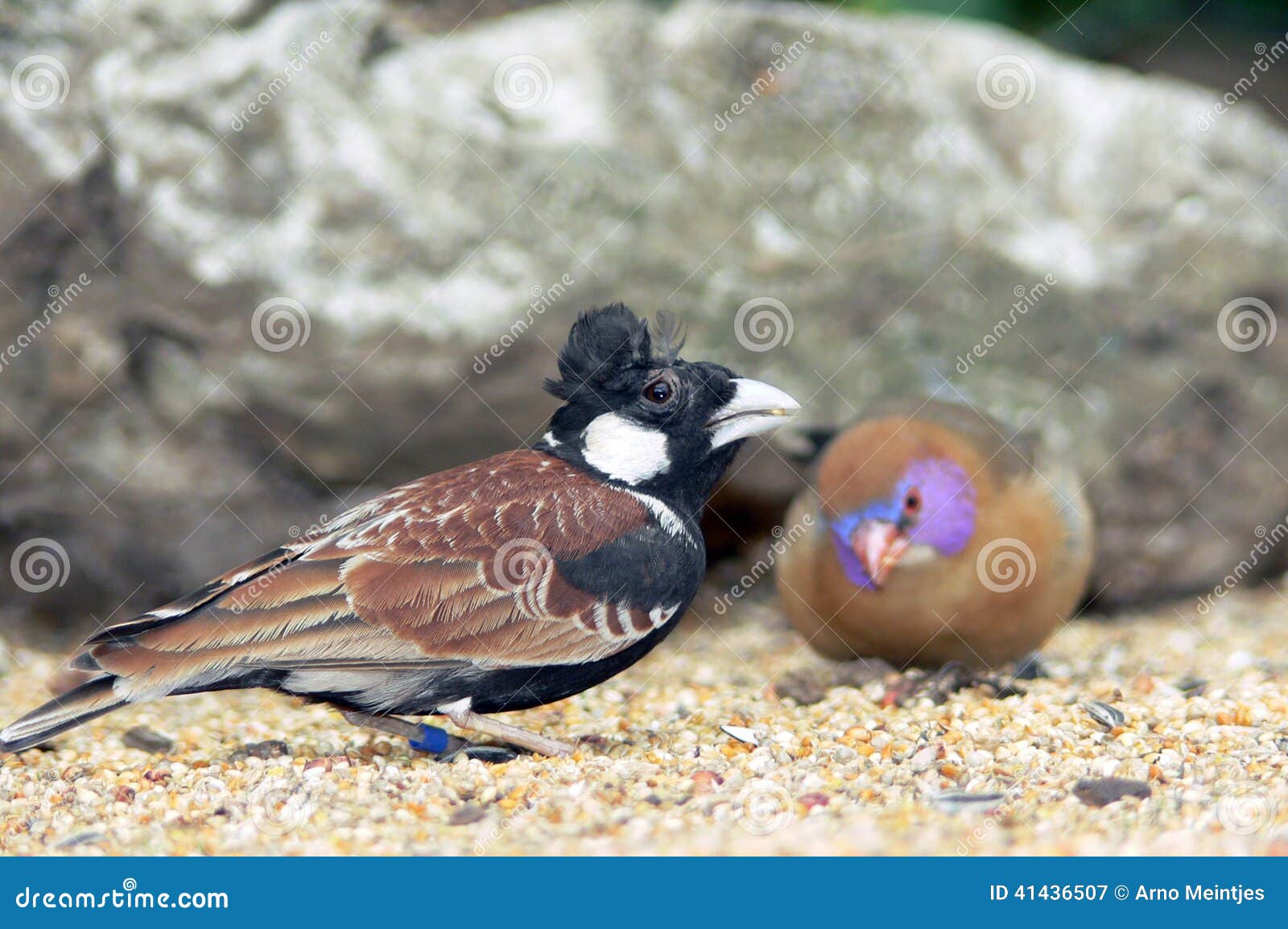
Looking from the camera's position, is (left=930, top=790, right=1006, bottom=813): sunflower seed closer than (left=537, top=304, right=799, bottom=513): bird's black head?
Yes

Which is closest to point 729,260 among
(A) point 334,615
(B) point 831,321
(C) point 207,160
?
(B) point 831,321

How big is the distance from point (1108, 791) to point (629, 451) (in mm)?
1673

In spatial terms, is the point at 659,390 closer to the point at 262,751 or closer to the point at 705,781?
the point at 705,781

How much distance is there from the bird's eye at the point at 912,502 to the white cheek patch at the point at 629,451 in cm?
107

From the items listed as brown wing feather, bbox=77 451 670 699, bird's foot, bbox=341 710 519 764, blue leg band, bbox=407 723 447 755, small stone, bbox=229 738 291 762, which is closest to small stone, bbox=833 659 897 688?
brown wing feather, bbox=77 451 670 699

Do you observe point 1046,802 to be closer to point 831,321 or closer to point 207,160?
point 831,321

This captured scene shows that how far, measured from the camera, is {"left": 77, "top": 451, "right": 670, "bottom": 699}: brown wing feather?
367 centimetres

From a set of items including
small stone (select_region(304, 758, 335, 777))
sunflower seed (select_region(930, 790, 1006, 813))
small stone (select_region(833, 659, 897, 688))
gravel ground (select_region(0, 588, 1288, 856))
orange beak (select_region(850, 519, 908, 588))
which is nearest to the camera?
gravel ground (select_region(0, 588, 1288, 856))

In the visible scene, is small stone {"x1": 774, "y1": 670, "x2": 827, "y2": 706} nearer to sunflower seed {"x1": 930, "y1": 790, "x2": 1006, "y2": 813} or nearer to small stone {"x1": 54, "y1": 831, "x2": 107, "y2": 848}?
sunflower seed {"x1": 930, "y1": 790, "x2": 1006, "y2": 813}

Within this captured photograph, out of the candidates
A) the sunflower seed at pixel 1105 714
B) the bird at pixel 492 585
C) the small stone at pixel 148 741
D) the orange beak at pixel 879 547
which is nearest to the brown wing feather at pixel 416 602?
the bird at pixel 492 585

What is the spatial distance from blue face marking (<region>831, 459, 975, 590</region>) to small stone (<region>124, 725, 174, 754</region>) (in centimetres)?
250

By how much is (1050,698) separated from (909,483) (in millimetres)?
878

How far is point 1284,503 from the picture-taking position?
21.1ft

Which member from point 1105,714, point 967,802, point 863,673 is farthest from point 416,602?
point 1105,714
